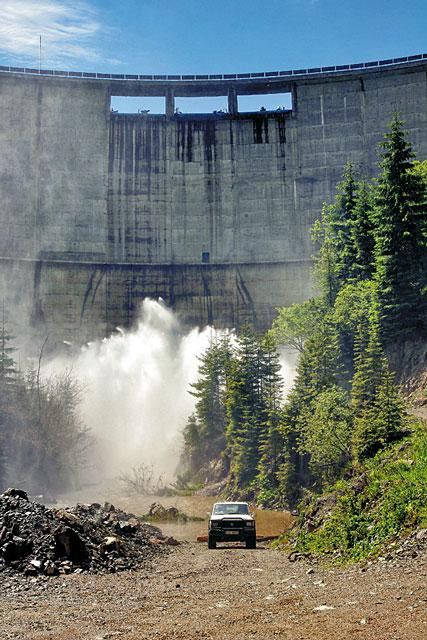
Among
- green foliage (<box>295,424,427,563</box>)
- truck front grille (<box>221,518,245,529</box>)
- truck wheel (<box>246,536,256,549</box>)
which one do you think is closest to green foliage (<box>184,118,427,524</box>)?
green foliage (<box>295,424,427,563</box>)

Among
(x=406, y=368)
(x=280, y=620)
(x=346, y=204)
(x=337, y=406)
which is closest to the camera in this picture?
(x=280, y=620)

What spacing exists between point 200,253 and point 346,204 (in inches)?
884

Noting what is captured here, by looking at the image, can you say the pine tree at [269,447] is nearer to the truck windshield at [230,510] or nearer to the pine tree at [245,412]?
the pine tree at [245,412]

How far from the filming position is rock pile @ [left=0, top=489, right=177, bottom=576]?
15289 mm

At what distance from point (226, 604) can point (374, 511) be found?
7.40 metres

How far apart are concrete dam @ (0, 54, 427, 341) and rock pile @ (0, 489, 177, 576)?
1866 inches

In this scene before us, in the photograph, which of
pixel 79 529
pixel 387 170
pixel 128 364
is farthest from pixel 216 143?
pixel 79 529

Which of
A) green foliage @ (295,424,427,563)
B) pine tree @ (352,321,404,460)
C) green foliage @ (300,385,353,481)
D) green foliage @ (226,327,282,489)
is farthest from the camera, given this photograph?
green foliage @ (226,327,282,489)

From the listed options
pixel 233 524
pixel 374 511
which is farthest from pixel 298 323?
pixel 374 511

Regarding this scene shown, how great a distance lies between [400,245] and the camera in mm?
37156

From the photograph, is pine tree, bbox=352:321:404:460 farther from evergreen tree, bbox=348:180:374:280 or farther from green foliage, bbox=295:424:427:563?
evergreen tree, bbox=348:180:374:280

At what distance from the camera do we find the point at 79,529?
17.5 m

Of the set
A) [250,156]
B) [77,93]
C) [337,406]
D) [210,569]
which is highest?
[77,93]

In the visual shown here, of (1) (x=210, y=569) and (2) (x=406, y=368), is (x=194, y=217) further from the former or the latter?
(1) (x=210, y=569)
